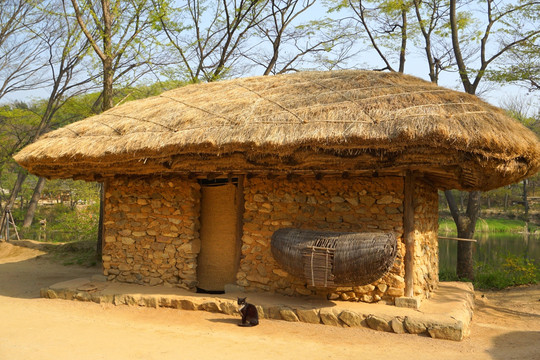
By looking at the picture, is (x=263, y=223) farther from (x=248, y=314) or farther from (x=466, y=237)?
(x=466, y=237)

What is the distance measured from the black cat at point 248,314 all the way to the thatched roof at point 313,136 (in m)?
1.69

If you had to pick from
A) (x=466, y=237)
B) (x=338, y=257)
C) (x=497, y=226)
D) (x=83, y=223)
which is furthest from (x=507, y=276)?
(x=497, y=226)

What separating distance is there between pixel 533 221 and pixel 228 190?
23345 millimetres

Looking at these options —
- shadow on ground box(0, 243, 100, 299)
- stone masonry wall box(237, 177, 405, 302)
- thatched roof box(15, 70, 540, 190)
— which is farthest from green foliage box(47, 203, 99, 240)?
stone masonry wall box(237, 177, 405, 302)

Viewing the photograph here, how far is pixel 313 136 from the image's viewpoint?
4816 millimetres

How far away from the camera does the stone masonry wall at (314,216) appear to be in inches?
209

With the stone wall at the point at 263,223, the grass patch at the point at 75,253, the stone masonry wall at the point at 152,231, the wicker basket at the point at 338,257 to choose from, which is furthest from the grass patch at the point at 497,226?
the wicker basket at the point at 338,257

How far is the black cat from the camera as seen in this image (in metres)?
4.85

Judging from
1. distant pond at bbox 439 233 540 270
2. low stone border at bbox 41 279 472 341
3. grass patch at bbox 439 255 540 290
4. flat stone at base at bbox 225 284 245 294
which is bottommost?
distant pond at bbox 439 233 540 270

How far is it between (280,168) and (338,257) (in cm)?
134

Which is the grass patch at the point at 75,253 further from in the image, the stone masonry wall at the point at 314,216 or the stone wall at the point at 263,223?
the stone masonry wall at the point at 314,216

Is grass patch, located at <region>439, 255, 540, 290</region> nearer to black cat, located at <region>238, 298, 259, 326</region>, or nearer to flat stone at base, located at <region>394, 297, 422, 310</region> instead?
flat stone at base, located at <region>394, 297, 422, 310</region>

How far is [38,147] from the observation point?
6336mm

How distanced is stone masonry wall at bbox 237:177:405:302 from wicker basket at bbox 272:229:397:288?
1.54 feet
